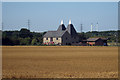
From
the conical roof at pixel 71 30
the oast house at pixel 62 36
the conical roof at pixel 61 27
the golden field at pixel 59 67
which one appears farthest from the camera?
the conical roof at pixel 61 27

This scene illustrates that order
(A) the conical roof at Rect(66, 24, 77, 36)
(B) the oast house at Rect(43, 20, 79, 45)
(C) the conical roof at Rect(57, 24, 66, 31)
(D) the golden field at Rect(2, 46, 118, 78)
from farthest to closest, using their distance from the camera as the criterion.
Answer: (C) the conical roof at Rect(57, 24, 66, 31) < (A) the conical roof at Rect(66, 24, 77, 36) < (B) the oast house at Rect(43, 20, 79, 45) < (D) the golden field at Rect(2, 46, 118, 78)

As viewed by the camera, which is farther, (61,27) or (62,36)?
(61,27)

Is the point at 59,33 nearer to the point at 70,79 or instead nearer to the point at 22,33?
the point at 22,33

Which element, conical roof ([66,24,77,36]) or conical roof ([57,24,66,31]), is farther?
conical roof ([57,24,66,31])

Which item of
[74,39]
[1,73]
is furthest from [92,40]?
[1,73]

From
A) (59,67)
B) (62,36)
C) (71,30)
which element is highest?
(71,30)

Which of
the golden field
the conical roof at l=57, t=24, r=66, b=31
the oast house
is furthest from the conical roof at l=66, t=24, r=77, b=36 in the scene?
the golden field

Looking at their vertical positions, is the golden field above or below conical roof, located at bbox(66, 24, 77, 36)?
below

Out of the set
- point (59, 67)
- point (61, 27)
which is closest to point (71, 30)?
point (61, 27)

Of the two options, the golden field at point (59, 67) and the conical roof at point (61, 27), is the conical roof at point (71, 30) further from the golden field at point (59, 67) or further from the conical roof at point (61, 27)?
the golden field at point (59, 67)

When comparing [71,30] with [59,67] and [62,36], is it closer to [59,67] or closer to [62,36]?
[62,36]

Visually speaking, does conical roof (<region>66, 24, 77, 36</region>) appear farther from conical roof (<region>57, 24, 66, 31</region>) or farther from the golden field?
the golden field

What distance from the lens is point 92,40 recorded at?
96.2m

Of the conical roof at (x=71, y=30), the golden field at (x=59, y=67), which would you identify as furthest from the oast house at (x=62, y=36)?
the golden field at (x=59, y=67)
